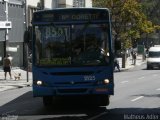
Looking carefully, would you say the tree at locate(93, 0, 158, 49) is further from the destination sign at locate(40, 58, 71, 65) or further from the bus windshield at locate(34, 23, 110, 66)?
the destination sign at locate(40, 58, 71, 65)

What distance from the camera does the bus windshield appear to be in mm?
16062

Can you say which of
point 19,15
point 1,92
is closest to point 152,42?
point 19,15

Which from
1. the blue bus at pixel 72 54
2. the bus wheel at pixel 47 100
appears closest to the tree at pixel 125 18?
the bus wheel at pixel 47 100

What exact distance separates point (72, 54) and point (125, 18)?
35.8 m

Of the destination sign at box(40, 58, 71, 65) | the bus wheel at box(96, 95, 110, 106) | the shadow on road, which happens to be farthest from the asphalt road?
the destination sign at box(40, 58, 71, 65)

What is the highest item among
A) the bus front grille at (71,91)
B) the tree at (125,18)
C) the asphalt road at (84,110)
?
the tree at (125,18)

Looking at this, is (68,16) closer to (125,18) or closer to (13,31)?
(13,31)

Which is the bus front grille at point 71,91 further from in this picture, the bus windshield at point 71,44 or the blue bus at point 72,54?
the bus windshield at point 71,44

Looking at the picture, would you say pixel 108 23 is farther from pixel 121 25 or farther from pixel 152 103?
pixel 121 25

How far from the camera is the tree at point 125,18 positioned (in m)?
51.0

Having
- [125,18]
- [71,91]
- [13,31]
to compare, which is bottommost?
[71,91]

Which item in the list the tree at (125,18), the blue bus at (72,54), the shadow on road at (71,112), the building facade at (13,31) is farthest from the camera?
the tree at (125,18)

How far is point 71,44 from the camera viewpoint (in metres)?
16.2

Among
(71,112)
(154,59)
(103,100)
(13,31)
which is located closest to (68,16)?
(71,112)
